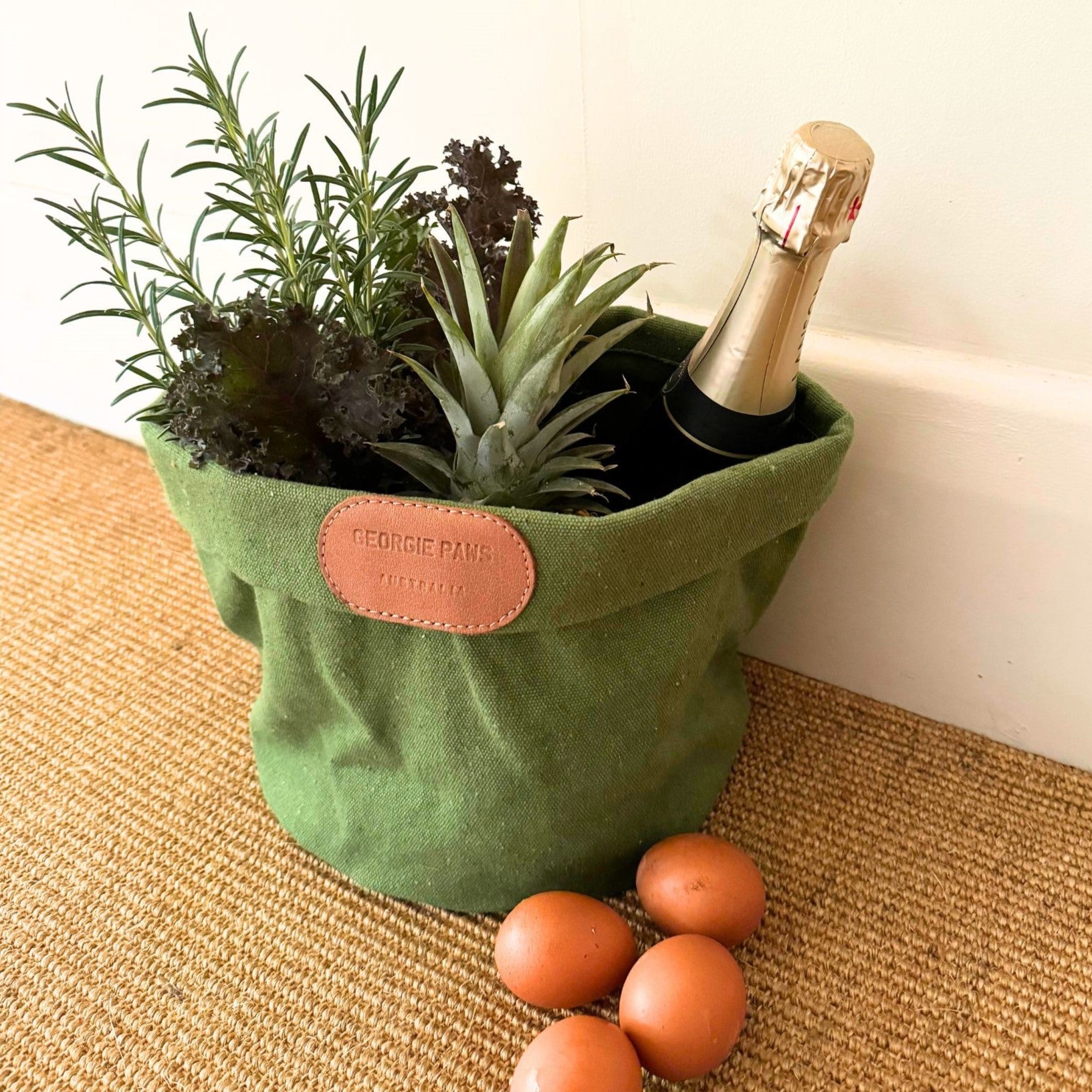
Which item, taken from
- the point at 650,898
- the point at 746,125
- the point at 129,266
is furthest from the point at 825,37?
the point at 129,266

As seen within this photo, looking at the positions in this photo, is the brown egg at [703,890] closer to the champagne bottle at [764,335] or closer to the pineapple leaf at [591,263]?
the champagne bottle at [764,335]

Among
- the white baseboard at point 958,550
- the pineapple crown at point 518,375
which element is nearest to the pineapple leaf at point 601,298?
the pineapple crown at point 518,375

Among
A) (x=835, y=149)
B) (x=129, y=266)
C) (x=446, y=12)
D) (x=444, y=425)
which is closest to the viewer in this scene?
(x=835, y=149)

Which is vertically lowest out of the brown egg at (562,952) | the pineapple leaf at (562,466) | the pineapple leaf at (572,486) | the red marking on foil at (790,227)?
the brown egg at (562,952)

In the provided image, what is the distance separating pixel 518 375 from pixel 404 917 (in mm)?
362

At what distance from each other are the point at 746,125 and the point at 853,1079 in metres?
0.58

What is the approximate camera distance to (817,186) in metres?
0.46

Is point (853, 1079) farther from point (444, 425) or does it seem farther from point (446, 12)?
point (446, 12)

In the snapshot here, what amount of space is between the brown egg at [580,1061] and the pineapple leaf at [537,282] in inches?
14.2

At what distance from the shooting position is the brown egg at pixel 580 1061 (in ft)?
1.49

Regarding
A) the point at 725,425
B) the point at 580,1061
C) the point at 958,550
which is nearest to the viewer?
the point at 580,1061

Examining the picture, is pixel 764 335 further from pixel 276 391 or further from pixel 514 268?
pixel 276 391

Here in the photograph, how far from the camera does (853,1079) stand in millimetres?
527

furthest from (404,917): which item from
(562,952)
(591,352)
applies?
(591,352)
